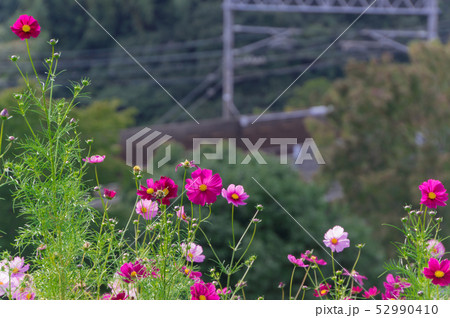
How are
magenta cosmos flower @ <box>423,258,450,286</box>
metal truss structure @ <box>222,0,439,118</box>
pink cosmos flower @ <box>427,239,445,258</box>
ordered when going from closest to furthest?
magenta cosmos flower @ <box>423,258,450,286</box> → pink cosmos flower @ <box>427,239,445,258</box> → metal truss structure @ <box>222,0,439,118</box>

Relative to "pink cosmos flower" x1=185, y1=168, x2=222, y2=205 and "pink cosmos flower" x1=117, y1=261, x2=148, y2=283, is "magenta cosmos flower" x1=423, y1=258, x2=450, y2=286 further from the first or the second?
"pink cosmos flower" x1=117, y1=261, x2=148, y2=283

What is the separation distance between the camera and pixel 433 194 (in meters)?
1.09

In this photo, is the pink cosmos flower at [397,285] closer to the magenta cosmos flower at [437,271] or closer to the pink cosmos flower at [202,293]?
the magenta cosmos flower at [437,271]

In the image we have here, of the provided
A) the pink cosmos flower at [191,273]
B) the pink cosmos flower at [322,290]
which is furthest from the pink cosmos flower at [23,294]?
the pink cosmos flower at [322,290]

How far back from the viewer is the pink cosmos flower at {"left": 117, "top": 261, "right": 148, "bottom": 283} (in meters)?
1.01

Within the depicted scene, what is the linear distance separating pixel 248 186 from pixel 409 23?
1439cm

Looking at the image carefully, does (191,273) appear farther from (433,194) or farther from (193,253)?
(433,194)

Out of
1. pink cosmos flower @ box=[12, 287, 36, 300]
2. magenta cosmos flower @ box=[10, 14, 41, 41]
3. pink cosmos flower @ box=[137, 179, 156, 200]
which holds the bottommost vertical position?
pink cosmos flower @ box=[12, 287, 36, 300]

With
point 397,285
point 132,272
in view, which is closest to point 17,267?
point 132,272

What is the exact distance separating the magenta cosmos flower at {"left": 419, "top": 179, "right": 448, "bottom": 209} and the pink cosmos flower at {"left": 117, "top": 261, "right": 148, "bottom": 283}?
527 mm

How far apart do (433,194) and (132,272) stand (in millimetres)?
568

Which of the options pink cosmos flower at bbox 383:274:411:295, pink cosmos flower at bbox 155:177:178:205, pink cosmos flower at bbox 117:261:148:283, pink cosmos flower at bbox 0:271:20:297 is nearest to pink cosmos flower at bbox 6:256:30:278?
pink cosmos flower at bbox 0:271:20:297

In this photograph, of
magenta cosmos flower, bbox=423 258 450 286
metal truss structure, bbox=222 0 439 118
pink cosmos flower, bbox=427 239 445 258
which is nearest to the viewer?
magenta cosmos flower, bbox=423 258 450 286
